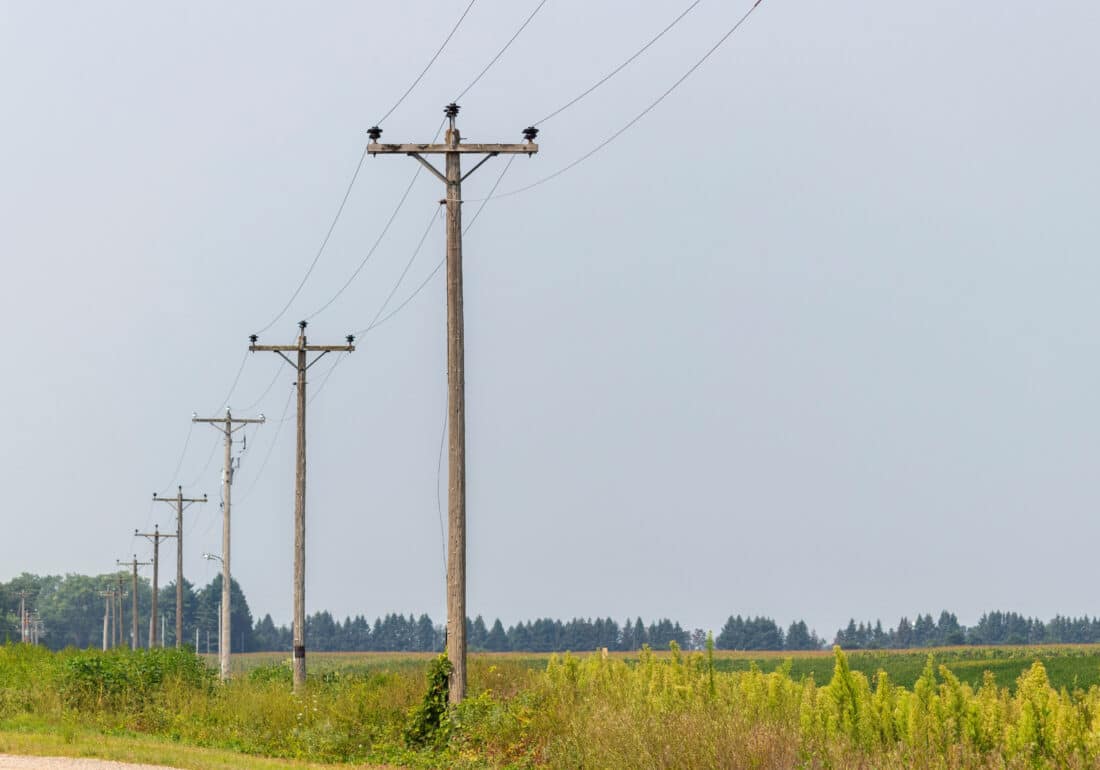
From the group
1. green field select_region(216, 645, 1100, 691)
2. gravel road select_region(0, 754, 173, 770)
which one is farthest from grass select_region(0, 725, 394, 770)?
green field select_region(216, 645, 1100, 691)

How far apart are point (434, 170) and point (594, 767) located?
1205 cm

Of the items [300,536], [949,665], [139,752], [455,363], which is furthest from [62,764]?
[949,665]

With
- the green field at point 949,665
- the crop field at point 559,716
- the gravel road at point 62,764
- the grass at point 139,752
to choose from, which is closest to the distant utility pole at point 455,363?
the crop field at point 559,716

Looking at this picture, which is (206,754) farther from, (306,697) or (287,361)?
(287,361)

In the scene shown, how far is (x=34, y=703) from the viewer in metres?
32.5

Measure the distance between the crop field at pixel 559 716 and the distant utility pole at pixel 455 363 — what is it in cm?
57

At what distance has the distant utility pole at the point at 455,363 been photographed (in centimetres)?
2438

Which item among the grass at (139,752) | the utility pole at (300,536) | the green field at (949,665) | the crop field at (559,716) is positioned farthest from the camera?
the green field at (949,665)

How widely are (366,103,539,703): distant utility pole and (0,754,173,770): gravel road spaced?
19.3 ft

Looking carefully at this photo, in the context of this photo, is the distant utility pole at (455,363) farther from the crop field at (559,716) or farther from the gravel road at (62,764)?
the gravel road at (62,764)

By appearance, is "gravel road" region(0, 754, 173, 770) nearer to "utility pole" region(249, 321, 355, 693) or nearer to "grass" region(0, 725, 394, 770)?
"grass" region(0, 725, 394, 770)

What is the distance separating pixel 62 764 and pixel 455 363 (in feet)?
30.1

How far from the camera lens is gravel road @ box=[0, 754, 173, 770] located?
19172 mm

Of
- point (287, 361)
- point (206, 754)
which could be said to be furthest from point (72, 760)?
point (287, 361)
